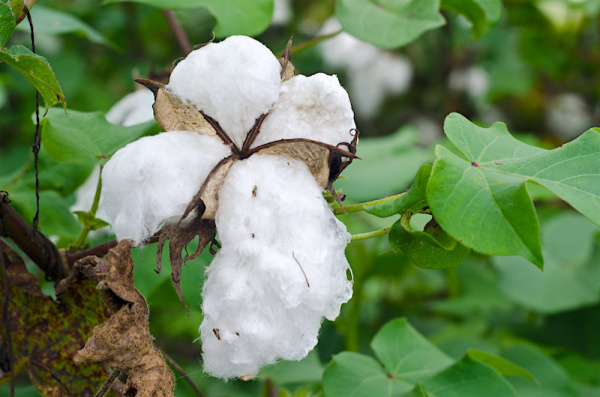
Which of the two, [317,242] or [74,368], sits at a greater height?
[317,242]

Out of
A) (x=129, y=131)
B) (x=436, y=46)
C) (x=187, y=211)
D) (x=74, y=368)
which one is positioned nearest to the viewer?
(x=187, y=211)

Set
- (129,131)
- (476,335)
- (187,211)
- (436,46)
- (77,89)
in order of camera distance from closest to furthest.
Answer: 1. (187,211)
2. (129,131)
3. (476,335)
4. (77,89)
5. (436,46)

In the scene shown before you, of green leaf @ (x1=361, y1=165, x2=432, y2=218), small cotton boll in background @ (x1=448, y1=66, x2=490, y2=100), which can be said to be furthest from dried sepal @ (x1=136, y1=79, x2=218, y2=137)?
small cotton boll in background @ (x1=448, y1=66, x2=490, y2=100)

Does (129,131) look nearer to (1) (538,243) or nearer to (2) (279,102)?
(2) (279,102)

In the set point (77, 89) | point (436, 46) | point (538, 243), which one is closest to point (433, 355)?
point (538, 243)

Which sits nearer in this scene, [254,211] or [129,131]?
[254,211]

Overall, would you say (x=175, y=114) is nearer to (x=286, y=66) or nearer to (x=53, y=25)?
(x=286, y=66)

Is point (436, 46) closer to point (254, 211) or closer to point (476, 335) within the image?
point (476, 335)

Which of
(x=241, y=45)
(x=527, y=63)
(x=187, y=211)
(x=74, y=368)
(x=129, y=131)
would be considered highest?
(x=241, y=45)

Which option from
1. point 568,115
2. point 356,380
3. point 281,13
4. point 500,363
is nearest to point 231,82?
point 356,380
